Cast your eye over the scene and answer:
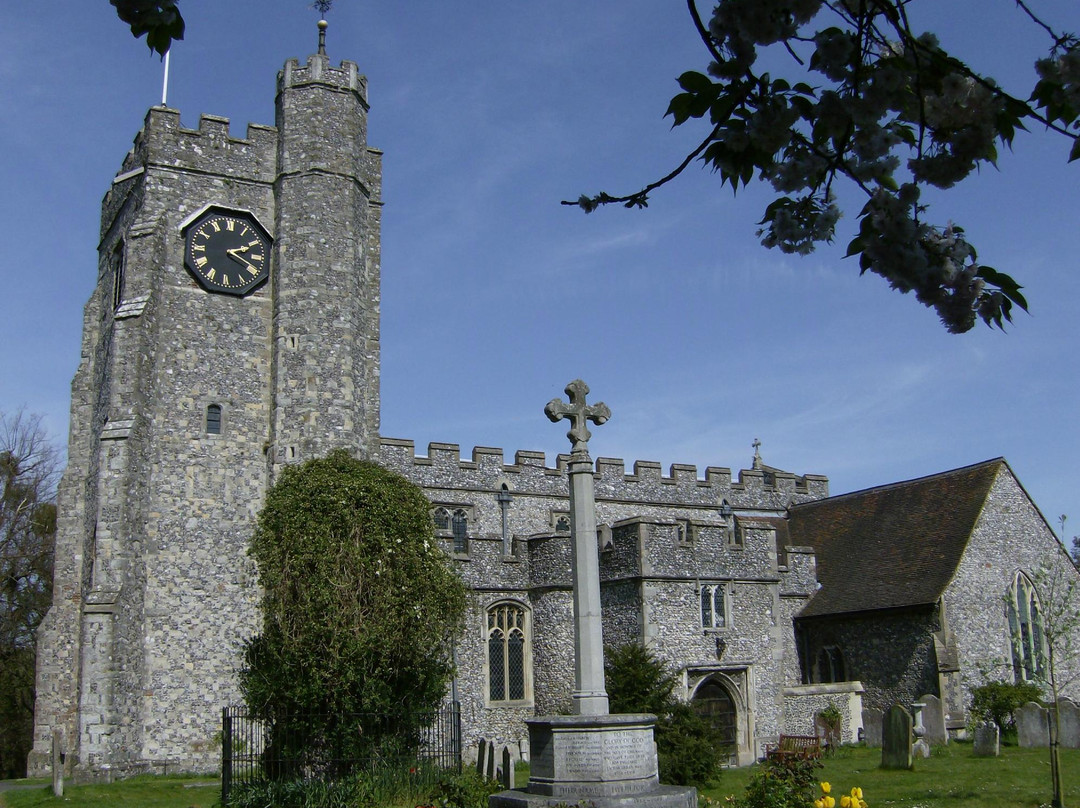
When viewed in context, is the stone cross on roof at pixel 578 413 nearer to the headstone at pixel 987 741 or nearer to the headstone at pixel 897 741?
the headstone at pixel 897 741

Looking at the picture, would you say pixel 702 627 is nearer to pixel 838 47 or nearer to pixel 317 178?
pixel 317 178

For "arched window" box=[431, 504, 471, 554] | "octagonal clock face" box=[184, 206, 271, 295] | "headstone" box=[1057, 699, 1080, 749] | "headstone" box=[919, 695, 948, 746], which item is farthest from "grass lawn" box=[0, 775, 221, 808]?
"headstone" box=[1057, 699, 1080, 749]

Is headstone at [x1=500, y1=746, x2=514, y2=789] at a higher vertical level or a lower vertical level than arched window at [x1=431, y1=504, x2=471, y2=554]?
lower

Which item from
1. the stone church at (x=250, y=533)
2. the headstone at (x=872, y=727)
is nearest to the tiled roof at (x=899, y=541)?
the stone church at (x=250, y=533)

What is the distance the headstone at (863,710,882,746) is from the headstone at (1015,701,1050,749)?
8.56ft

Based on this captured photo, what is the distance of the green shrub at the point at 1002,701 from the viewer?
21.8m

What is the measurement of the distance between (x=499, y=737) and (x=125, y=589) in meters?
8.26

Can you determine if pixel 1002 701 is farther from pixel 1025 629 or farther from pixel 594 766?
pixel 594 766

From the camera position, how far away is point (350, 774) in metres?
14.6

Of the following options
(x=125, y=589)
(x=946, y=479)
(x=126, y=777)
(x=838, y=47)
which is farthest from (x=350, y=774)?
(x=946, y=479)

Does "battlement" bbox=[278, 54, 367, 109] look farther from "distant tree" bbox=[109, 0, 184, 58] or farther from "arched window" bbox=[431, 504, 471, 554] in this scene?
"distant tree" bbox=[109, 0, 184, 58]

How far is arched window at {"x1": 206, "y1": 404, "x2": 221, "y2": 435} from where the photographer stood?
23.2 m

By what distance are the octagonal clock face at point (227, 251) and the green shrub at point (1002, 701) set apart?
18184 millimetres

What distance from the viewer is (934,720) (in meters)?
21.2
